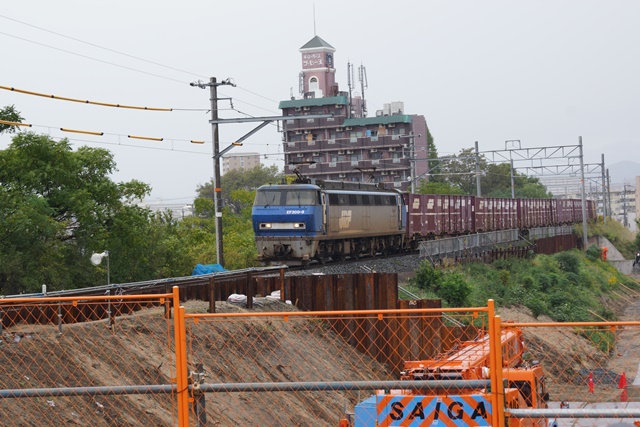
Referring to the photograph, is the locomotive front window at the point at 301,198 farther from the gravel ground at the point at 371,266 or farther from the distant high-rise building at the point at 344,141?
the distant high-rise building at the point at 344,141

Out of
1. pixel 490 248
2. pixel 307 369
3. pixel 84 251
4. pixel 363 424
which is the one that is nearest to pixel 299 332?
pixel 307 369

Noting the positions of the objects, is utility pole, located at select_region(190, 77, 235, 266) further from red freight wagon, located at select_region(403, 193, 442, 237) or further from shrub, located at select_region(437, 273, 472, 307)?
red freight wagon, located at select_region(403, 193, 442, 237)

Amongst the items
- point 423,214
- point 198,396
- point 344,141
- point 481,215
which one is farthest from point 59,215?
point 344,141

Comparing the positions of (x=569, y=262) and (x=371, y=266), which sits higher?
(x=371, y=266)

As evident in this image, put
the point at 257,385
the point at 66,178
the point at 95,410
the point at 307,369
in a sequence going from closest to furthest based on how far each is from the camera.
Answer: the point at 257,385, the point at 95,410, the point at 307,369, the point at 66,178

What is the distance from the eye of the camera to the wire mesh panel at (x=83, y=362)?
40.2 ft

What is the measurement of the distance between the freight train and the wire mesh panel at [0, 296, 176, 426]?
14224 mm

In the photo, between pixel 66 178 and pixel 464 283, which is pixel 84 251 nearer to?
pixel 66 178

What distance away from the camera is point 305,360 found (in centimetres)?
1980

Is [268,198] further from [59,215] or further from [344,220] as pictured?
[59,215]

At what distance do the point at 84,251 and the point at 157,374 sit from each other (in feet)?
50.8

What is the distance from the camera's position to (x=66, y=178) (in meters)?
29.2

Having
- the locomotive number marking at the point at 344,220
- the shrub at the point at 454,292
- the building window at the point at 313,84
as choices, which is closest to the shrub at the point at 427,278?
the shrub at the point at 454,292

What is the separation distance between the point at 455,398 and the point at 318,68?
115 meters
